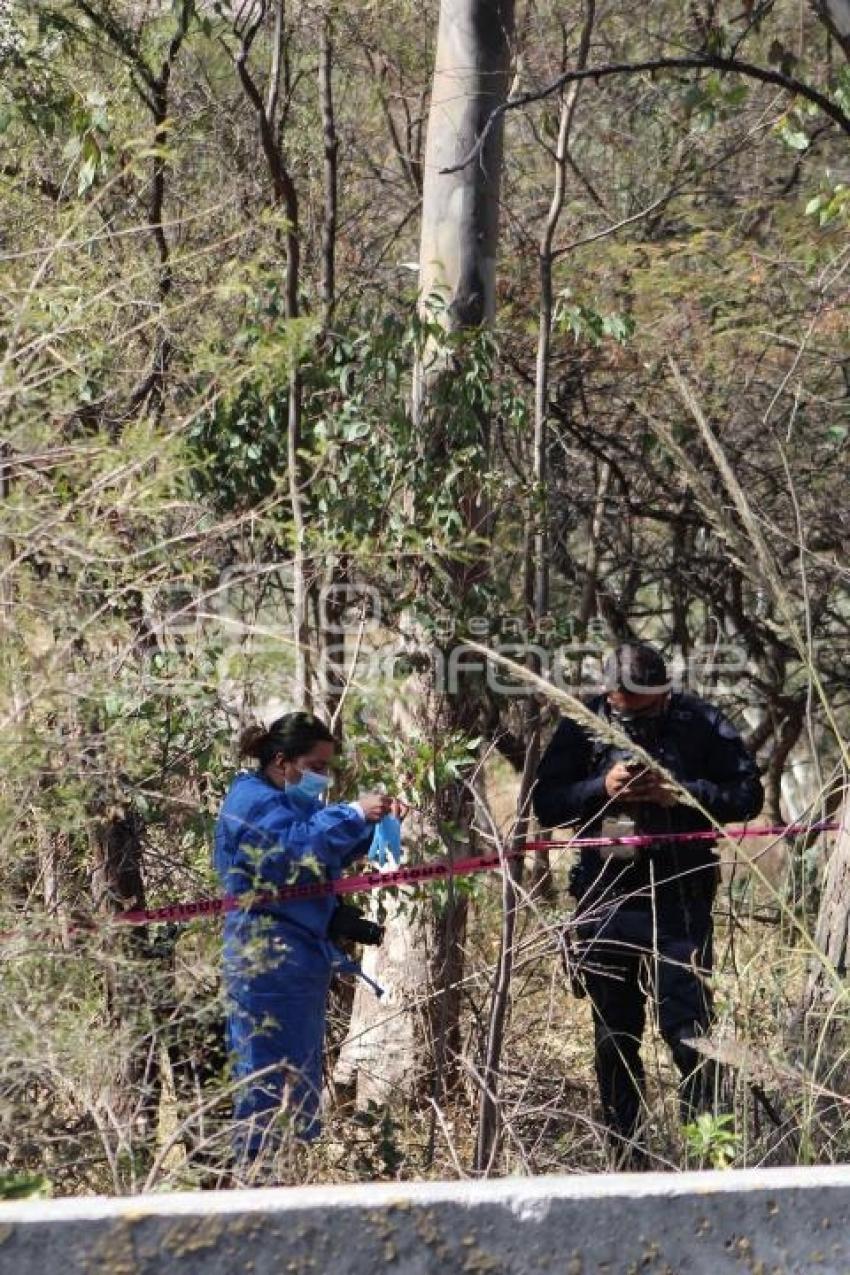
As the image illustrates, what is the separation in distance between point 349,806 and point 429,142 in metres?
2.91

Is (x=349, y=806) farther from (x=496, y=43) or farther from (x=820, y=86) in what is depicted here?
(x=820, y=86)

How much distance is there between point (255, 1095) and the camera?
5.32 m

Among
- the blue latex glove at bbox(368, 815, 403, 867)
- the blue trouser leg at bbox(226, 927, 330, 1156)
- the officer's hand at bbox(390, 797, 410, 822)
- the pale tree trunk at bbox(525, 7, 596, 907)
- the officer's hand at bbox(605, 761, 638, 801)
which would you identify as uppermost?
the pale tree trunk at bbox(525, 7, 596, 907)

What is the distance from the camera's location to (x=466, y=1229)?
2.65 meters

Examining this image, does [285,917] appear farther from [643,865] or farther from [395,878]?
[643,865]

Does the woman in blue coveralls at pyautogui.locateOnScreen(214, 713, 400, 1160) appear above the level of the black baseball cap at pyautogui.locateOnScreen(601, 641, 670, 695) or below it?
below

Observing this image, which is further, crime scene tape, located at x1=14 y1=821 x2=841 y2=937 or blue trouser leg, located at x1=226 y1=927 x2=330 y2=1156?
crime scene tape, located at x1=14 y1=821 x2=841 y2=937

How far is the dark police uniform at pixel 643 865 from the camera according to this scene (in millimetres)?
5887

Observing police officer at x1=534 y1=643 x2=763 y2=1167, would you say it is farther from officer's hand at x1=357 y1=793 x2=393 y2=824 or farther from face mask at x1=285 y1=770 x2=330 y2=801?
face mask at x1=285 y1=770 x2=330 y2=801

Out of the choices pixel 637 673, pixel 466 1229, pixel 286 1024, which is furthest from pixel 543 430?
pixel 466 1229

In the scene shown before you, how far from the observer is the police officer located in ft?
19.3

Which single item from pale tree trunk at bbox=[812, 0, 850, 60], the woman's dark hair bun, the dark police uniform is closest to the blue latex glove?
the woman's dark hair bun

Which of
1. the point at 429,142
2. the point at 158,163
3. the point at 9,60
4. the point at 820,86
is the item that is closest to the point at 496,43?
the point at 429,142

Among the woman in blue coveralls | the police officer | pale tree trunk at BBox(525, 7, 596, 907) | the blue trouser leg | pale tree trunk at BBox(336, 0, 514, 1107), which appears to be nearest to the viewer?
the blue trouser leg
